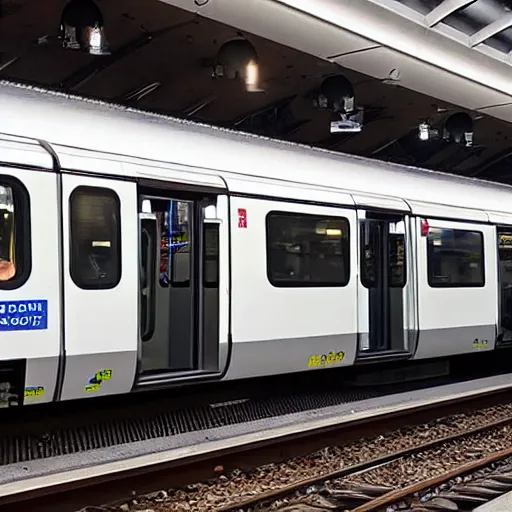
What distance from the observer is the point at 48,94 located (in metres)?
7.30

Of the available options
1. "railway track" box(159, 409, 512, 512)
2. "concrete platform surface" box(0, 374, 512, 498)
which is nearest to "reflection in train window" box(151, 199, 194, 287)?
"concrete platform surface" box(0, 374, 512, 498)

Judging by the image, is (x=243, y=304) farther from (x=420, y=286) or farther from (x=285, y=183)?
(x=420, y=286)

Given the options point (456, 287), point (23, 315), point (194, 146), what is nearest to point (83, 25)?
point (194, 146)

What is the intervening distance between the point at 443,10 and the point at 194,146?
3.29 meters

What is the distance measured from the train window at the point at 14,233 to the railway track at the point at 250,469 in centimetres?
164

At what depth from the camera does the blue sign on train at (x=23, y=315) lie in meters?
6.29

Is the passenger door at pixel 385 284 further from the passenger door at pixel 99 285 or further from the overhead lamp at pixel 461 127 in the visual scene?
the passenger door at pixel 99 285

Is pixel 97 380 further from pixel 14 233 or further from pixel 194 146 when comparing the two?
pixel 194 146

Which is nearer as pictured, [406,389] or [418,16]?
[418,16]

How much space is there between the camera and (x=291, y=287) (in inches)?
345

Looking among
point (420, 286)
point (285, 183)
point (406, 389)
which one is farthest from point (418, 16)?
point (406, 389)

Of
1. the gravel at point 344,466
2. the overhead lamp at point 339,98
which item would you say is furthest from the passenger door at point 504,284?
the overhead lamp at point 339,98

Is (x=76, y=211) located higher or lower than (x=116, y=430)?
higher

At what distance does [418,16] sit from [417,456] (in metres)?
4.97
